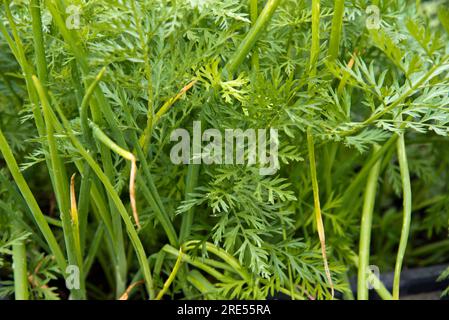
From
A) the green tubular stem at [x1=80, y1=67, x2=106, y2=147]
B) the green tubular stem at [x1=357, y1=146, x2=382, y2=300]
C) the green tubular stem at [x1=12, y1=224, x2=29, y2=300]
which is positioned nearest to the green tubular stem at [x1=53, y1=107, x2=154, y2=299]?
the green tubular stem at [x1=80, y1=67, x2=106, y2=147]

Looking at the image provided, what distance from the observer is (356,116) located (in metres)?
0.86

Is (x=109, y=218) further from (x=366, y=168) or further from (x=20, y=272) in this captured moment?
(x=366, y=168)

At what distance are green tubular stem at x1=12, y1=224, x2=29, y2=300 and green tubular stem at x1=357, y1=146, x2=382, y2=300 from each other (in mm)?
388

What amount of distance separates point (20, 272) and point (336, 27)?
446mm

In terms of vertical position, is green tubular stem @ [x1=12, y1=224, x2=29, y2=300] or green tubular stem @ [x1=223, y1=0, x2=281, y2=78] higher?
green tubular stem @ [x1=223, y1=0, x2=281, y2=78]

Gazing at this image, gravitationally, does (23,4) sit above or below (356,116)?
above

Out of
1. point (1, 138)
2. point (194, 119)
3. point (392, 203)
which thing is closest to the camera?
point (1, 138)

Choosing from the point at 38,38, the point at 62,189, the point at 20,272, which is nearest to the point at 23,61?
the point at 38,38

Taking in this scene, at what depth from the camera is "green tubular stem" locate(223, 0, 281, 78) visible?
0.55m

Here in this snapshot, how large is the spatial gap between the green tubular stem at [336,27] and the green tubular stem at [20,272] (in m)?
0.42

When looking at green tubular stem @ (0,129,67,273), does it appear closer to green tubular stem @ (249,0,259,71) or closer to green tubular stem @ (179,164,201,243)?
green tubular stem @ (179,164,201,243)
